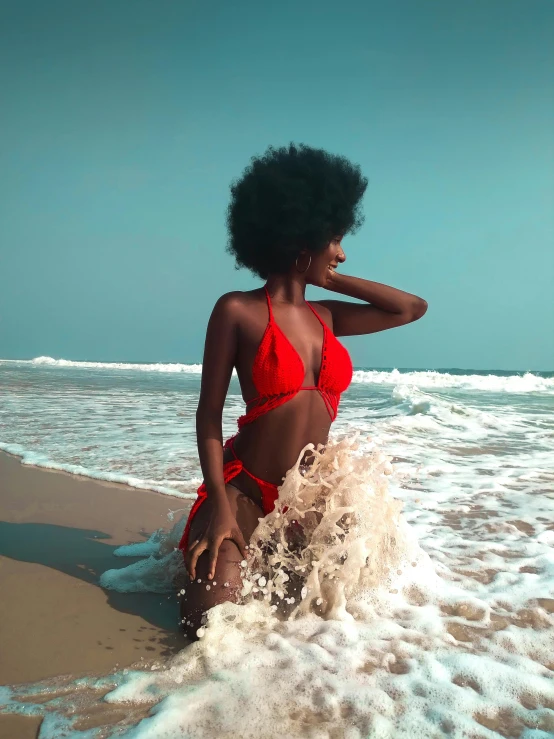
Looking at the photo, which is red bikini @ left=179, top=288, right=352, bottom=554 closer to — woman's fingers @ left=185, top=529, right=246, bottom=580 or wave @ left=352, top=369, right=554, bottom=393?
woman's fingers @ left=185, top=529, right=246, bottom=580

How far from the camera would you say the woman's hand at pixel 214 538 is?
2.40 metres

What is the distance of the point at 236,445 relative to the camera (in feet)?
9.23

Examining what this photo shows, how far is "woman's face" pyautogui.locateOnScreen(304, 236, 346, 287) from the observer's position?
277cm

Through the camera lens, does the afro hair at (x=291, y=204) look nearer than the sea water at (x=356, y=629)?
No

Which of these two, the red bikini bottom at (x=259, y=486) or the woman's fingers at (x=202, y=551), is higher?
the red bikini bottom at (x=259, y=486)

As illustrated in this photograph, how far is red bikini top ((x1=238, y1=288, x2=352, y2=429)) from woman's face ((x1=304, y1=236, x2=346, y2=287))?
0.81 feet

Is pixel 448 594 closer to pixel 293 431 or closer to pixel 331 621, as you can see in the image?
pixel 331 621

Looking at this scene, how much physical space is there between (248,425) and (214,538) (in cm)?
55

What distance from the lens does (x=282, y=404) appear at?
8.69ft

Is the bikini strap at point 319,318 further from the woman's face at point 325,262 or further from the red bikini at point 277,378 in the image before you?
the woman's face at point 325,262

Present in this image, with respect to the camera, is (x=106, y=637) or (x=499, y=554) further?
(x=499, y=554)

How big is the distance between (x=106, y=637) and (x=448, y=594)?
1.59 metres

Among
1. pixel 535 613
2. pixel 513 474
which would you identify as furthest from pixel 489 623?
pixel 513 474

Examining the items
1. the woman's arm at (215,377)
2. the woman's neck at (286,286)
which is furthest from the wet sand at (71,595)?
the woman's neck at (286,286)
